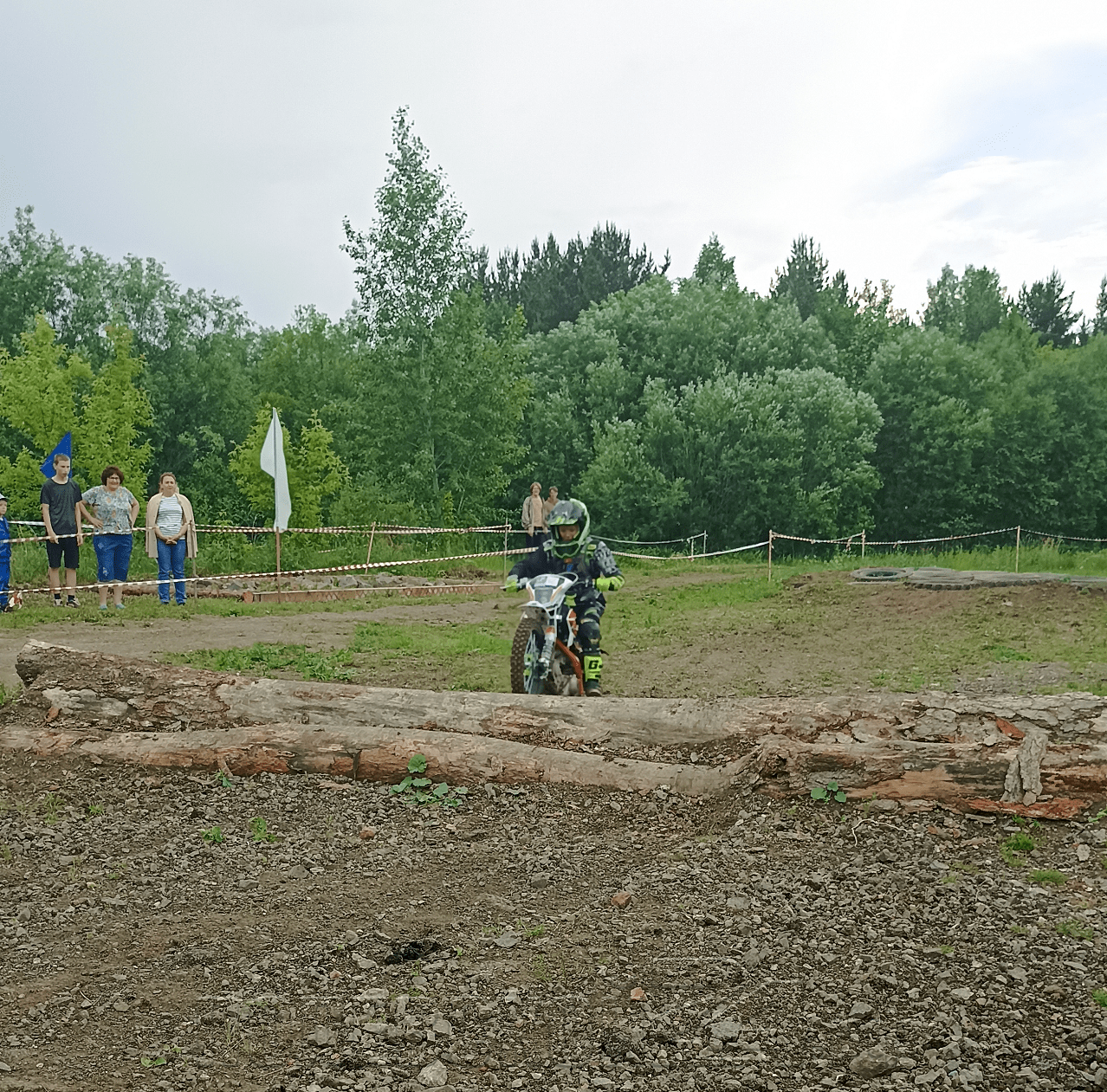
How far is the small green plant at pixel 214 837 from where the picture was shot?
527 centimetres

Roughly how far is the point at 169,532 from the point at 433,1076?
11349 mm

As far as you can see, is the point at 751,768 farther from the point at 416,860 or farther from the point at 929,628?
the point at 929,628

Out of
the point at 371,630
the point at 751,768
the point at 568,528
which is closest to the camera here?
the point at 751,768

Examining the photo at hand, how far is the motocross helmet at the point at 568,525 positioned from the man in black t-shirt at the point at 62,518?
798 centimetres

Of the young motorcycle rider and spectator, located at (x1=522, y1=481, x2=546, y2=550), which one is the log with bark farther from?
spectator, located at (x1=522, y1=481, x2=546, y2=550)

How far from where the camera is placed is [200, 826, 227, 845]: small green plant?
208 inches

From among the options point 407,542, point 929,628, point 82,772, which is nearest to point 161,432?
point 407,542

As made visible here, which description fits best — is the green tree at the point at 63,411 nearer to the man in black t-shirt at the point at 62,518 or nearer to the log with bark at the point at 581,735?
the man in black t-shirt at the point at 62,518

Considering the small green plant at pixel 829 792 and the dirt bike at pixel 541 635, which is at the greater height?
the dirt bike at pixel 541 635

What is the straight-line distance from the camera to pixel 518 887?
4680 millimetres

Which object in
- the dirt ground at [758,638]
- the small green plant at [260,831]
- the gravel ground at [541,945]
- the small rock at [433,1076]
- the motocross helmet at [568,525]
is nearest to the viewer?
the small rock at [433,1076]

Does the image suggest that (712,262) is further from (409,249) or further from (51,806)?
(51,806)

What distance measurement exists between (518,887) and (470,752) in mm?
1398

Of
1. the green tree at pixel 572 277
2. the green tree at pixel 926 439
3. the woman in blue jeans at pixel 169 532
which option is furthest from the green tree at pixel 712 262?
the woman in blue jeans at pixel 169 532
